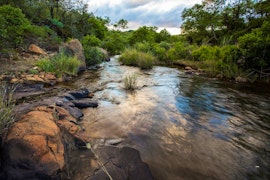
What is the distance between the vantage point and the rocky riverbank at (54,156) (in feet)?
6.10

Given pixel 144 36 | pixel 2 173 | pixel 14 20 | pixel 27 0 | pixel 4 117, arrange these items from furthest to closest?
pixel 144 36
pixel 27 0
pixel 14 20
pixel 4 117
pixel 2 173

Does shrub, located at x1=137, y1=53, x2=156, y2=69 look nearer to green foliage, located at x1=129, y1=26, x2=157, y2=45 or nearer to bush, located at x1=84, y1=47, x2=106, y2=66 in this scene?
bush, located at x1=84, y1=47, x2=106, y2=66

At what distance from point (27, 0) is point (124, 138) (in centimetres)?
1368

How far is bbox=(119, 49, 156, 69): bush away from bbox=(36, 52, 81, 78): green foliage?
501 cm

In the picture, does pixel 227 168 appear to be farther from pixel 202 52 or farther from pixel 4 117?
pixel 202 52

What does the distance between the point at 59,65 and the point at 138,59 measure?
6.03 metres

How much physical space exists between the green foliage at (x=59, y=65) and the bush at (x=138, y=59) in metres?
5.01

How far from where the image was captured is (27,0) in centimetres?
1222

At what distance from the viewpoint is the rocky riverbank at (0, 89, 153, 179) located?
6.10 feet

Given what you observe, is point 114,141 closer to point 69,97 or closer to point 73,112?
point 73,112

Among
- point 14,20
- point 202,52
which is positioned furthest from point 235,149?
point 202,52

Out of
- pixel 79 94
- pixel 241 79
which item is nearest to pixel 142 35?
pixel 241 79

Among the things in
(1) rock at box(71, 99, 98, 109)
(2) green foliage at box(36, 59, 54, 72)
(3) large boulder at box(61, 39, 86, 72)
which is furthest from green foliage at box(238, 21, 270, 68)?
(2) green foliage at box(36, 59, 54, 72)

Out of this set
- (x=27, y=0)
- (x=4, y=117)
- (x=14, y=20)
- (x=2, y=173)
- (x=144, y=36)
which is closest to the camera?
(x=2, y=173)
